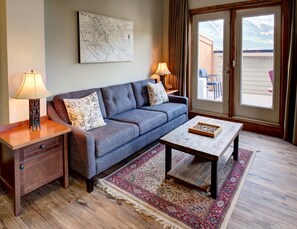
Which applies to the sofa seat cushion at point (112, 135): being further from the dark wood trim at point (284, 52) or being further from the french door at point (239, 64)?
the dark wood trim at point (284, 52)

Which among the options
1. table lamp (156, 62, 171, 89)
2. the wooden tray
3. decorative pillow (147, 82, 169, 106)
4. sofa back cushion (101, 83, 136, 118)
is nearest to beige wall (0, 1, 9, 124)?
sofa back cushion (101, 83, 136, 118)

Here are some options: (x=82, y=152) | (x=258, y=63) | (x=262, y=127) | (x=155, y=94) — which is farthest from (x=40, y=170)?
(x=258, y=63)

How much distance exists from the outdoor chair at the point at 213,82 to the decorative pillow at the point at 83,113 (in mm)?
2551

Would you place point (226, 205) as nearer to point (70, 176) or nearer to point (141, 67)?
point (70, 176)

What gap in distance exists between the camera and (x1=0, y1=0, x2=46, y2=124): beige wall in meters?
2.19

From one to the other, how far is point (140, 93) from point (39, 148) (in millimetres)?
2176

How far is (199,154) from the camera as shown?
2.22m

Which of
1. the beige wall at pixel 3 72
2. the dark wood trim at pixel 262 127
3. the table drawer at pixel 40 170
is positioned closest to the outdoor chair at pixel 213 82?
the dark wood trim at pixel 262 127

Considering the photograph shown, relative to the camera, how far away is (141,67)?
4535mm

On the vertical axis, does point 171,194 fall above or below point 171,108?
below

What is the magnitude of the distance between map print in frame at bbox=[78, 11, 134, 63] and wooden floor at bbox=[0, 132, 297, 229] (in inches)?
68.2

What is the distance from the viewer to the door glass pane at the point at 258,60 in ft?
12.6

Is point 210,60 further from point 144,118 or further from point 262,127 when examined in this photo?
point 144,118

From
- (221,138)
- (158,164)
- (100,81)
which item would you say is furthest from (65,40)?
(221,138)
